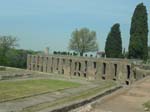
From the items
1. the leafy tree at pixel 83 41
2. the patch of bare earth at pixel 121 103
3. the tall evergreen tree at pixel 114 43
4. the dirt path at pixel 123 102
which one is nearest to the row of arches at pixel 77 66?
the tall evergreen tree at pixel 114 43

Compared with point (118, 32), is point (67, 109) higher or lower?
lower

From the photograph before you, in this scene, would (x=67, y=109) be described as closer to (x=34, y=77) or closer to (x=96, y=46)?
(x=34, y=77)

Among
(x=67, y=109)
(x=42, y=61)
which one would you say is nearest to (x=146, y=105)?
(x=67, y=109)

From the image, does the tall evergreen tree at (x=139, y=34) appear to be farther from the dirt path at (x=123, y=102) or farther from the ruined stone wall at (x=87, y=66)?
the dirt path at (x=123, y=102)

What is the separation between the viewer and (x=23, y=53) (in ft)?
275

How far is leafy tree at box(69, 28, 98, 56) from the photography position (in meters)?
86.6

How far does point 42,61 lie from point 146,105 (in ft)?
204

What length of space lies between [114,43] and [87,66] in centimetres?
596

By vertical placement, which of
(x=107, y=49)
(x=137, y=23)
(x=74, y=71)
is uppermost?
(x=137, y=23)

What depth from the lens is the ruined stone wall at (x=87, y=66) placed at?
5217 centimetres

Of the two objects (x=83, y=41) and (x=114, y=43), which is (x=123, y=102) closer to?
(x=114, y=43)

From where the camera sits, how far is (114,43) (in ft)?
194

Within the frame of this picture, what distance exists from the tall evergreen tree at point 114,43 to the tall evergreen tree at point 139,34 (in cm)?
615

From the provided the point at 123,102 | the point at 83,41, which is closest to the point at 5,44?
the point at 83,41
